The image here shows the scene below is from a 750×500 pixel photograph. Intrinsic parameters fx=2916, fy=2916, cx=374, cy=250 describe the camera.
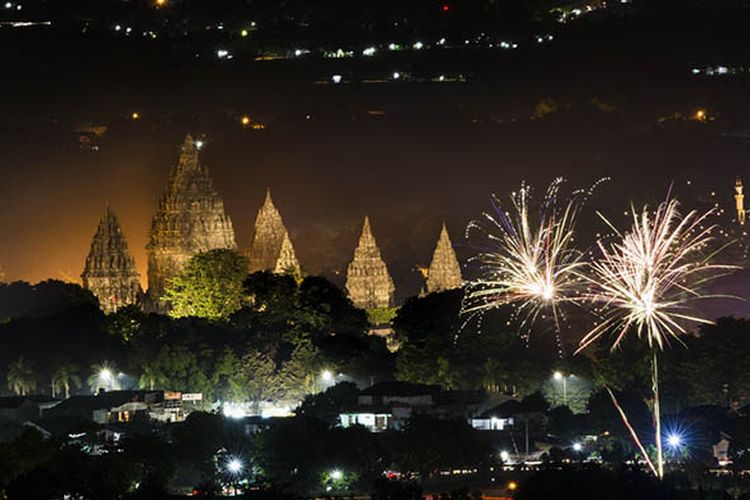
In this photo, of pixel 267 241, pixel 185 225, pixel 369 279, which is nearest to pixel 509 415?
pixel 185 225

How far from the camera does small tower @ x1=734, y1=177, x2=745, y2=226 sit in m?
117

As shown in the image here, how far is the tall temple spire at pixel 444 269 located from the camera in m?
107

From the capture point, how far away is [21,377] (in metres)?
85.3

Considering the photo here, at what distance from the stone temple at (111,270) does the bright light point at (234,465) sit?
31.8 meters

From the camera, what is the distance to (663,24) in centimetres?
13975

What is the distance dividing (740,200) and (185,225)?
83.9 ft

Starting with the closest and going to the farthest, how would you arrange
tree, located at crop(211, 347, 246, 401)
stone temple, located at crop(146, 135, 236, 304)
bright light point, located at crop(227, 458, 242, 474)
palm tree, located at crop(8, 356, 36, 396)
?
bright light point, located at crop(227, 458, 242, 474) → tree, located at crop(211, 347, 246, 401) → palm tree, located at crop(8, 356, 36, 396) → stone temple, located at crop(146, 135, 236, 304)

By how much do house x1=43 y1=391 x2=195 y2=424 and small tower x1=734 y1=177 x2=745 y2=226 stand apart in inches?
1588

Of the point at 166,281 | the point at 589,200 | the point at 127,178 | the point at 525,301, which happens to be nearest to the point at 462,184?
the point at 589,200

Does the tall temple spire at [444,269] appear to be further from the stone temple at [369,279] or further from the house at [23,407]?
the house at [23,407]

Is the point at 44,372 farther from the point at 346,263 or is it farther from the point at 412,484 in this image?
the point at 346,263

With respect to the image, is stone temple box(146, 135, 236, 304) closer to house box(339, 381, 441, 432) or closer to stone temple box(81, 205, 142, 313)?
stone temple box(81, 205, 142, 313)

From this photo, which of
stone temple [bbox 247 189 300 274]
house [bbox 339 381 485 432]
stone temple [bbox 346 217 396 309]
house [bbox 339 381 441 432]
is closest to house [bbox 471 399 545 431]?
house [bbox 339 381 485 432]

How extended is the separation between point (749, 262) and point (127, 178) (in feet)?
99.3
